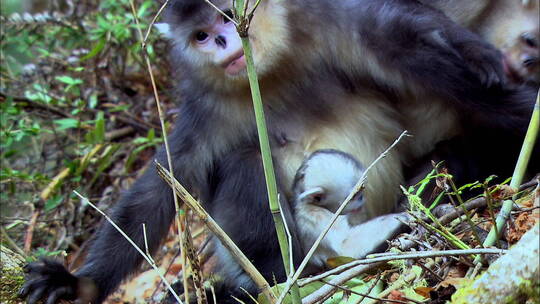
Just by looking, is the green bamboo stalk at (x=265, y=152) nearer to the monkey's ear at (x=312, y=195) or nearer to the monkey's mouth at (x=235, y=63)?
the monkey's mouth at (x=235, y=63)

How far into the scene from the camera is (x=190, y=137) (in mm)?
4191

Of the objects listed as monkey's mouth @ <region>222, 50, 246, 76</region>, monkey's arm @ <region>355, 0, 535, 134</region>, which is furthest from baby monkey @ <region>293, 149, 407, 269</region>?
monkey's mouth @ <region>222, 50, 246, 76</region>

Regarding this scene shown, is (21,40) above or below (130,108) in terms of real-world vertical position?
above

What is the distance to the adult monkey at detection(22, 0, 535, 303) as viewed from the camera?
12.2 feet

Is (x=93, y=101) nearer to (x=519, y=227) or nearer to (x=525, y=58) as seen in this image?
(x=525, y=58)

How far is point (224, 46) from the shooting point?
374cm

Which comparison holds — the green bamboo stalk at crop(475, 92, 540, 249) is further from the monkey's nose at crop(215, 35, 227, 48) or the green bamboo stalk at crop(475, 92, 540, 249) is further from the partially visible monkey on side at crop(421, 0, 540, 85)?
the monkey's nose at crop(215, 35, 227, 48)

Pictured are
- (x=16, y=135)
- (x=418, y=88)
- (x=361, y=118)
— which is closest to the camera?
(x=418, y=88)

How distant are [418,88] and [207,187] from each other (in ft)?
4.23

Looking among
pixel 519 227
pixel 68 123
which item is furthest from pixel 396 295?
pixel 68 123

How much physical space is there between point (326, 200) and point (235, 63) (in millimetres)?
888

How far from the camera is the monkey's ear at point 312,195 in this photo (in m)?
3.93

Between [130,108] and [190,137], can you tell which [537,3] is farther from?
[130,108]

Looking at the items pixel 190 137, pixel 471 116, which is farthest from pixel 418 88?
pixel 190 137
